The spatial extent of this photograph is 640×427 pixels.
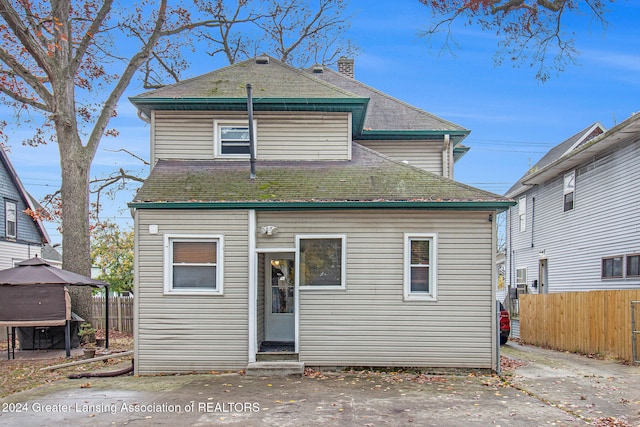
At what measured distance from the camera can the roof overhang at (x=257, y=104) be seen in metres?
11.4

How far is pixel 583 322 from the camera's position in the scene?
14.1m

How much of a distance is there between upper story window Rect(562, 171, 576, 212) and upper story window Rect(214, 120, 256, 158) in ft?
39.7

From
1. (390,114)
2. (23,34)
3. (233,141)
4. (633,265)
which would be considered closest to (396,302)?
(233,141)

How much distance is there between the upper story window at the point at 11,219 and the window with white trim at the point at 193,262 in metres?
15.7

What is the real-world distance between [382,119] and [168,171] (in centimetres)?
611

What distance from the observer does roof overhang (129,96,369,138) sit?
11367mm

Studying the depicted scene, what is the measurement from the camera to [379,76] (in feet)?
81.4

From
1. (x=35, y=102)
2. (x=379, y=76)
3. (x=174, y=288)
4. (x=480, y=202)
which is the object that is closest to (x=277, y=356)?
(x=174, y=288)

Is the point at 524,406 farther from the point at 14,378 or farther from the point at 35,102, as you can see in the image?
the point at 35,102

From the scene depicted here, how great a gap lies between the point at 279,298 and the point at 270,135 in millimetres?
3547

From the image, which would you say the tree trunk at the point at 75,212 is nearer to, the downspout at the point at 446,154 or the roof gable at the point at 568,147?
the downspout at the point at 446,154

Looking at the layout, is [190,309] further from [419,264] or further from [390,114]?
[390,114]

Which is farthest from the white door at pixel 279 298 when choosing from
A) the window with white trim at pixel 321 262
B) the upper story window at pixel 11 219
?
the upper story window at pixel 11 219

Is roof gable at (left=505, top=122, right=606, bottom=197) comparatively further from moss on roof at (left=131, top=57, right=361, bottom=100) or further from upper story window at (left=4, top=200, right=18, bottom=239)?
upper story window at (left=4, top=200, right=18, bottom=239)
